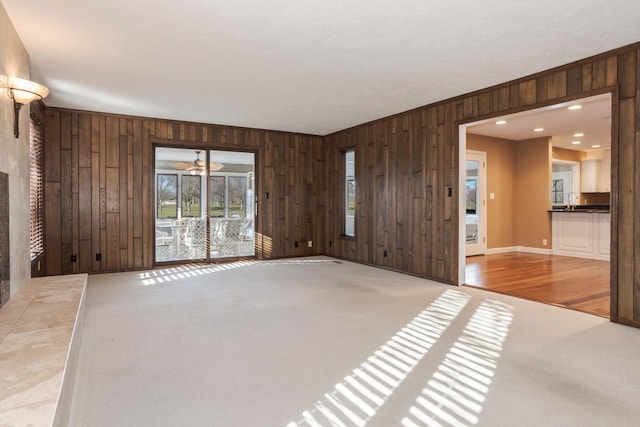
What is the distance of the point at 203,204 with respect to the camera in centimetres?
677

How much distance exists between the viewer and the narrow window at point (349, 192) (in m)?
7.28

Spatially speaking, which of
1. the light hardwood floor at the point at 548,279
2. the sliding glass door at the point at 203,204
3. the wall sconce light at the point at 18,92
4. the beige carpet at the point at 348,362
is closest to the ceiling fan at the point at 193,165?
the sliding glass door at the point at 203,204

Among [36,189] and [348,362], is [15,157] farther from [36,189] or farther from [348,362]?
[348,362]

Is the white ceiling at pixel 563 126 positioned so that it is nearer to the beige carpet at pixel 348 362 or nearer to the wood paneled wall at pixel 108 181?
the beige carpet at pixel 348 362

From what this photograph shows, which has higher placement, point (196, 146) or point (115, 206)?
point (196, 146)

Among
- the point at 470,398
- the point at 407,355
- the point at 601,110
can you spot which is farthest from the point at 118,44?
the point at 601,110

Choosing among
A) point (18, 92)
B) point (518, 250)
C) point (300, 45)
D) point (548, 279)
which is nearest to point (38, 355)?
point (18, 92)

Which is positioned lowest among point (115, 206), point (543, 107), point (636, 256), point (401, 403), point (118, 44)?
point (401, 403)

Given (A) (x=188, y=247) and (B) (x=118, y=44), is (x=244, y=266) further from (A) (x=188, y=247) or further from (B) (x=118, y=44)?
(B) (x=118, y=44)

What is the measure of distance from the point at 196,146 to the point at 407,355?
5.26 meters

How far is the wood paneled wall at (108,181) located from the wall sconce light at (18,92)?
8.79 feet

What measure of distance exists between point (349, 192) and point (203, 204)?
2.78 meters

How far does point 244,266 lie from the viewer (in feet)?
21.1

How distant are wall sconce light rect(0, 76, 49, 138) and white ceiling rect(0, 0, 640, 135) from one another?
483 mm
